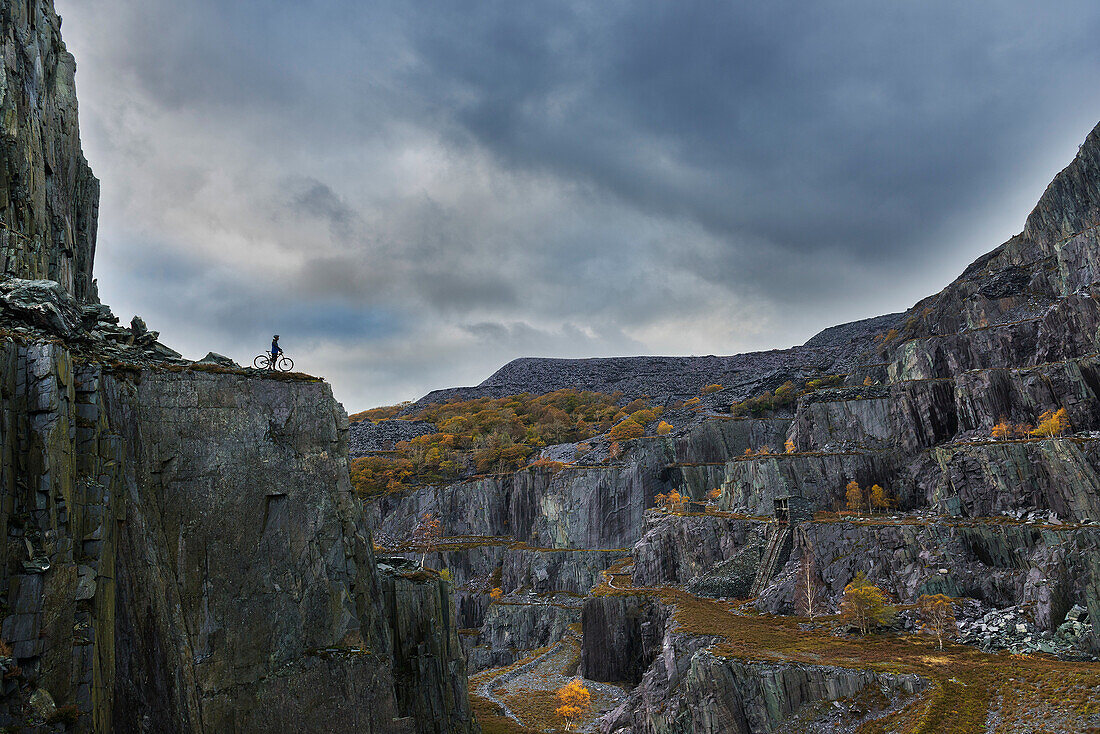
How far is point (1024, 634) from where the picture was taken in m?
37.8

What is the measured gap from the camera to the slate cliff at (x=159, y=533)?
54.2ft

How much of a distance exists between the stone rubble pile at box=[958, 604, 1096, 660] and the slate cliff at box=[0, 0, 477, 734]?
116 feet

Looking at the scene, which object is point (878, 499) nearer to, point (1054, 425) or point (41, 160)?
point (1054, 425)

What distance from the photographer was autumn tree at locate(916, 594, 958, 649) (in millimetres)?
39031

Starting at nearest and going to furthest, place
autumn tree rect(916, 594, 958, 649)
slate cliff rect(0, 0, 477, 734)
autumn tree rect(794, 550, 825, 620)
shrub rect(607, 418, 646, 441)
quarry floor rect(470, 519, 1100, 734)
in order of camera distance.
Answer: slate cliff rect(0, 0, 477, 734), quarry floor rect(470, 519, 1100, 734), autumn tree rect(916, 594, 958, 649), autumn tree rect(794, 550, 825, 620), shrub rect(607, 418, 646, 441)

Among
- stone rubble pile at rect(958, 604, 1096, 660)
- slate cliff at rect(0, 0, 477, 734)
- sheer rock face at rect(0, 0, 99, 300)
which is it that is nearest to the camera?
slate cliff at rect(0, 0, 477, 734)

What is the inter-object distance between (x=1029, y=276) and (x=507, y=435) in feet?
294

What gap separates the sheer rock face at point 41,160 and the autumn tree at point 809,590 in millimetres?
52342

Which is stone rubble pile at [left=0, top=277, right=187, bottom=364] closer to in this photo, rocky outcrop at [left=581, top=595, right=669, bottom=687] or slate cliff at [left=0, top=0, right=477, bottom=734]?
slate cliff at [left=0, top=0, right=477, bottom=734]

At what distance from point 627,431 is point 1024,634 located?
3237 inches

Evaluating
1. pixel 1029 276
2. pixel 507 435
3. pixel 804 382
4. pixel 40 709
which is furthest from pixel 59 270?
pixel 804 382

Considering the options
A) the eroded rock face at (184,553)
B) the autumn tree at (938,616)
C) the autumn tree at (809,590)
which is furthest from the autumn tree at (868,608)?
the eroded rock face at (184,553)

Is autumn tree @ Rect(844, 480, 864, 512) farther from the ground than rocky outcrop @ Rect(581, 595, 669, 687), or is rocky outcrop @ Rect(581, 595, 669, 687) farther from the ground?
autumn tree @ Rect(844, 480, 864, 512)

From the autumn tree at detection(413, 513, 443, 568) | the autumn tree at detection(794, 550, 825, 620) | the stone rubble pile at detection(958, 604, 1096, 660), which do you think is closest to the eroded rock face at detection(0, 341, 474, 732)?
the autumn tree at detection(794, 550, 825, 620)
